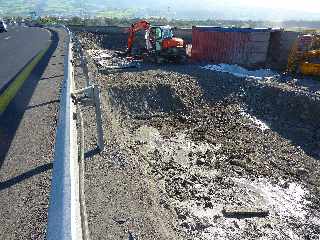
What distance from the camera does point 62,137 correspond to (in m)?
5.39

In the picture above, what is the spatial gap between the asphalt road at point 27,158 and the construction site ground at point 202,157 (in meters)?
0.82

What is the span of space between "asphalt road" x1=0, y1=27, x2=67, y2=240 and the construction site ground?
32.4 inches

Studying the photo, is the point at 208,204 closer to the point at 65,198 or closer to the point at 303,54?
the point at 65,198

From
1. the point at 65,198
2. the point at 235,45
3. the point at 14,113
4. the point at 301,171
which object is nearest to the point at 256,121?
the point at 301,171

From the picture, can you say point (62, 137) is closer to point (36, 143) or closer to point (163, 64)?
point (36, 143)

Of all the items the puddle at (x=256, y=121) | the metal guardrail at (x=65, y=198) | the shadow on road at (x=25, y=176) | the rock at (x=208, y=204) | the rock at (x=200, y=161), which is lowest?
the puddle at (x=256, y=121)

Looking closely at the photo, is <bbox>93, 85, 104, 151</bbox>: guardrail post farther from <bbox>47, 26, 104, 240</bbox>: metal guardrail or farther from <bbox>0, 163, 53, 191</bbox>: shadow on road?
<bbox>47, 26, 104, 240</bbox>: metal guardrail

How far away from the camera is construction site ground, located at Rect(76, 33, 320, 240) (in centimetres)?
748

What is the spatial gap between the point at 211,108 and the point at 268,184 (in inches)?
285

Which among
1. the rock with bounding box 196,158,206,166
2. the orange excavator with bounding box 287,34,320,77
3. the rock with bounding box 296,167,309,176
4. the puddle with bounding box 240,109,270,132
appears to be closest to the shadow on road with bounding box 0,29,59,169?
the rock with bounding box 196,158,206,166

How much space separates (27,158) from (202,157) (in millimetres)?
7007

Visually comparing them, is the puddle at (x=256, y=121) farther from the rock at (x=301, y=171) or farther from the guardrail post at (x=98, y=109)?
the guardrail post at (x=98, y=109)

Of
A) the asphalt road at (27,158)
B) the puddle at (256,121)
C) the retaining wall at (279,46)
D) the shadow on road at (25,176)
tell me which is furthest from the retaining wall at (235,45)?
the shadow on road at (25,176)

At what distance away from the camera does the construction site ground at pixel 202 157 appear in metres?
7.48
